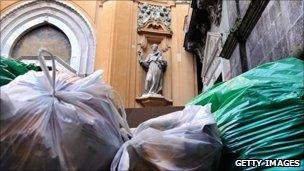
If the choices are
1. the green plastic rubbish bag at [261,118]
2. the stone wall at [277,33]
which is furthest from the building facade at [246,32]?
the green plastic rubbish bag at [261,118]

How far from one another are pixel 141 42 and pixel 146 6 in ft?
3.16

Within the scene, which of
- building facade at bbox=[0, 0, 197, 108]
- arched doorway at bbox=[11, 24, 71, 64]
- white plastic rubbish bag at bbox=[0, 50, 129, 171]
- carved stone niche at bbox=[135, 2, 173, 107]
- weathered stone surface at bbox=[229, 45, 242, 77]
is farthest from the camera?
arched doorway at bbox=[11, 24, 71, 64]

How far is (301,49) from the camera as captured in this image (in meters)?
2.20

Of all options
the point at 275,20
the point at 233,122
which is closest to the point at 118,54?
the point at 275,20

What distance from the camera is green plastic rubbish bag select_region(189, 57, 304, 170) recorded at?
42.9 inches

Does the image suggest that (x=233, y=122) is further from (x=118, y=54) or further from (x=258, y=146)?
(x=118, y=54)

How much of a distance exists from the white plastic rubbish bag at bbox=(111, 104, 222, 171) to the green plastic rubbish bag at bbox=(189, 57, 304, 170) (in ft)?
0.47

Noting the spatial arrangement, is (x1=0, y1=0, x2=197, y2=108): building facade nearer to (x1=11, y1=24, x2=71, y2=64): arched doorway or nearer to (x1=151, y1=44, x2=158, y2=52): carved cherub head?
(x1=11, y1=24, x2=71, y2=64): arched doorway

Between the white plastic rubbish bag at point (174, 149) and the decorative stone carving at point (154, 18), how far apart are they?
23.0ft

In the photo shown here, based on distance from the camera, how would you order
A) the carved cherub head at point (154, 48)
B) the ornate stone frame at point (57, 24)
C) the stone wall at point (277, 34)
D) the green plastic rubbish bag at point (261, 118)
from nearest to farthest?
the green plastic rubbish bag at point (261, 118) → the stone wall at point (277, 34) → the carved cherub head at point (154, 48) → the ornate stone frame at point (57, 24)

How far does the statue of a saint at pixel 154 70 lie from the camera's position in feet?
23.6

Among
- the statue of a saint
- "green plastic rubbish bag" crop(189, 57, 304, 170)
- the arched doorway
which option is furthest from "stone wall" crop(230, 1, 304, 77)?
the arched doorway

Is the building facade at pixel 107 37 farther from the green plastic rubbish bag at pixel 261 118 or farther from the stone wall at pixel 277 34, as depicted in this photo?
the green plastic rubbish bag at pixel 261 118

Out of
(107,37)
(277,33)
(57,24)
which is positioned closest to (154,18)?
(107,37)
